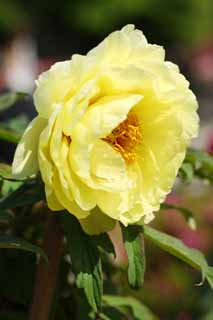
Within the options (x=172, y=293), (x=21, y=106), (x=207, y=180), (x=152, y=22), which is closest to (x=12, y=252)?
(x=207, y=180)

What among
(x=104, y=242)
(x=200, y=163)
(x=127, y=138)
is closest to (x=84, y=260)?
(x=104, y=242)

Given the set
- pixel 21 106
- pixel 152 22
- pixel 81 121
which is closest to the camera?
pixel 81 121

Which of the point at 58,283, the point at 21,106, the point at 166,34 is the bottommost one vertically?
the point at 166,34

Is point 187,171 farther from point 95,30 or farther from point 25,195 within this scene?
point 95,30

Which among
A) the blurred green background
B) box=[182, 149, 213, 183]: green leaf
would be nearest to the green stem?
box=[182, 149, 213, 183]: green leaf

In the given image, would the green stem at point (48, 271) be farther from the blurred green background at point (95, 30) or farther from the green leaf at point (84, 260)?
the blurred green background at point (95, 30)

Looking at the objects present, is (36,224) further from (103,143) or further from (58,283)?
(103,143)

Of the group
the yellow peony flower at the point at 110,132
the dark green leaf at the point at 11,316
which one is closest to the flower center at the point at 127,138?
the yellow peony flower at the point at 110,132
